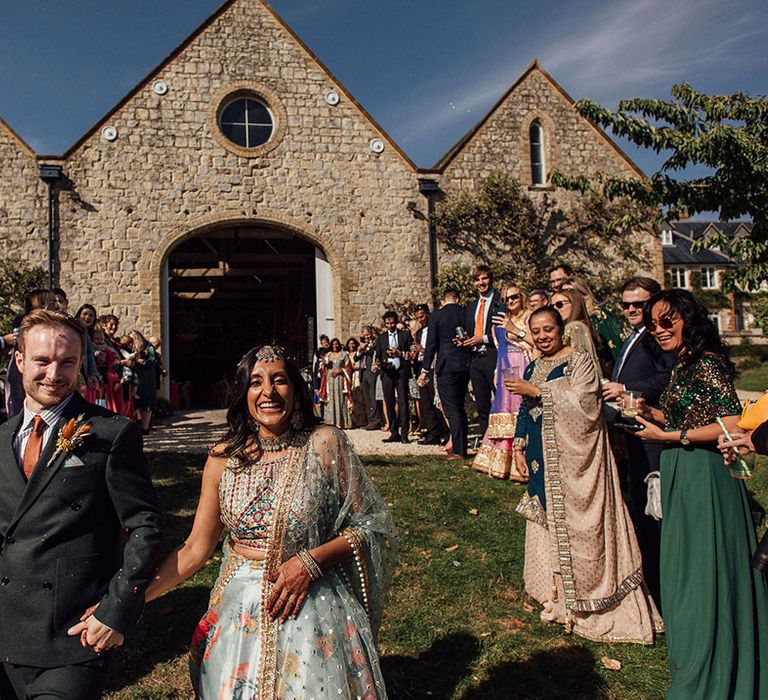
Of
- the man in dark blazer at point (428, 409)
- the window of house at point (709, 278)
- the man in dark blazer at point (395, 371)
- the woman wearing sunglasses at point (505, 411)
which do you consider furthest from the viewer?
the window of house at point (709, 278)

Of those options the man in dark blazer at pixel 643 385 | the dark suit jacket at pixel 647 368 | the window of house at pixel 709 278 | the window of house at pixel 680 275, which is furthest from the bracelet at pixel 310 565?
the window of house at pixel 709 278

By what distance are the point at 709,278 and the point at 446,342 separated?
1685 inches

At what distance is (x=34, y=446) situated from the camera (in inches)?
A: 80.9

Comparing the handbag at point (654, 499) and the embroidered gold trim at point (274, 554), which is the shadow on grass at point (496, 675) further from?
the embroidered gold trim at point (274, 554)

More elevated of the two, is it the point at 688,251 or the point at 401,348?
the point at 688,251

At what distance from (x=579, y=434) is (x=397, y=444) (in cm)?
606

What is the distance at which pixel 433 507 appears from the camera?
591 centimetres

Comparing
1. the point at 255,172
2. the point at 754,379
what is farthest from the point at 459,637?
the point at 754,379

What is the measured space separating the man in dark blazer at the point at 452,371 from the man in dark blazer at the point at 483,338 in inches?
5.0

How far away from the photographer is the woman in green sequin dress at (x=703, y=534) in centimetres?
276

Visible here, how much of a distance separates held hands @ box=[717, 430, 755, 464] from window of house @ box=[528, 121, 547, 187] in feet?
47.0

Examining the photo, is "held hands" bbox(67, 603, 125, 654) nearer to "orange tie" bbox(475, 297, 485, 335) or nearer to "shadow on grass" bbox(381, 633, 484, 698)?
"shadow on grass" bbox(381, 633, 484, 698)

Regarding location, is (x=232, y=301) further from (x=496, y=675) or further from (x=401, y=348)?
(x=496, y=675)

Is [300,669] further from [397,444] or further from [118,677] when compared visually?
[397,444]
